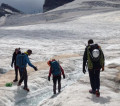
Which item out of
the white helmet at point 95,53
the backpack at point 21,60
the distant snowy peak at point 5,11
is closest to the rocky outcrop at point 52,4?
the distant snowy peak at point 5,11

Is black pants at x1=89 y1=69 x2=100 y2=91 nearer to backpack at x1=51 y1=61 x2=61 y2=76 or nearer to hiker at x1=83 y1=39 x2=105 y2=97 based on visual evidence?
hiker at x1=83 y1=39 x2=105 y2=97

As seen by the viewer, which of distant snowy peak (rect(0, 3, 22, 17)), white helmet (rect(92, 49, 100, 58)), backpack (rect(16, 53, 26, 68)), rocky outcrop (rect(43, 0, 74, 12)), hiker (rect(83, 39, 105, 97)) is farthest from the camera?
rocky outcrop (rect(43, 0, 74, 12))

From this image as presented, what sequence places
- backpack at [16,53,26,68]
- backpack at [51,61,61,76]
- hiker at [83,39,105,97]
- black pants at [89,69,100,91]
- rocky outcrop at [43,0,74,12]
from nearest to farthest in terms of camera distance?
hiker at [83,39,105,97], black pants at [89,69,100,91], backpack at [51,61,61,76], backpack at [16,53,26,68], rocky outcrop at [43,0,74,12]

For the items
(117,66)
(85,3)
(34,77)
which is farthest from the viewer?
(85,3)

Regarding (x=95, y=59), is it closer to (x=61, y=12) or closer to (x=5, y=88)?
(x=5, y=88)

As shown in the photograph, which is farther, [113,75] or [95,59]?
[113,75]

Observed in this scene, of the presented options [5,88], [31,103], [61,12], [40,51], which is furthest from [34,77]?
[61,12]

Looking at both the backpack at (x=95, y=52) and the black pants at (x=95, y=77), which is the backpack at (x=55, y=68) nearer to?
the black pants at (x=95, y=77)

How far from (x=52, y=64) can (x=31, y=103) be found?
5.86 feet

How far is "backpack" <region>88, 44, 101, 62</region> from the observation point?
8367 millimetres

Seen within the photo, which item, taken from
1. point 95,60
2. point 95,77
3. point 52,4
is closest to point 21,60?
point 95,77

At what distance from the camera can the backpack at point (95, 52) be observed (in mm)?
8367

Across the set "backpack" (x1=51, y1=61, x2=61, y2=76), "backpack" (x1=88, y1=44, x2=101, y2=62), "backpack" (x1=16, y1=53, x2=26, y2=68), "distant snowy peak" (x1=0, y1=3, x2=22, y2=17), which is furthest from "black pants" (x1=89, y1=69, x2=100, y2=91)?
"distant snowy peak" (x1=0, y1=3, x2=22, y2=17)

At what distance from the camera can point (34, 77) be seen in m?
13.7
